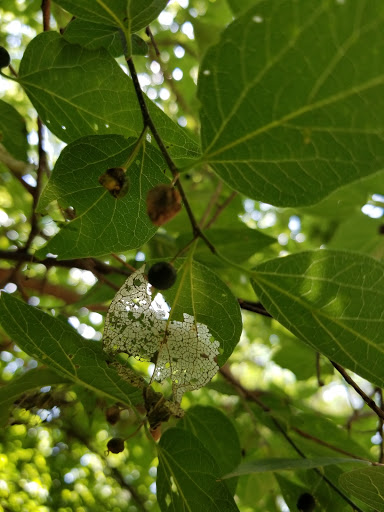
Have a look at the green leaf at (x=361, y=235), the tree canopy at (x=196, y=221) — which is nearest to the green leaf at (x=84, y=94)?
the tree canopy at (x=196, y=221)

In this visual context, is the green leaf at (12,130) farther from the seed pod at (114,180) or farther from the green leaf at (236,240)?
the seed pod at (114,180)

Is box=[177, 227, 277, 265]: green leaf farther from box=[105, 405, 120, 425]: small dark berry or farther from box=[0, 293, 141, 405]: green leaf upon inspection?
box=[0, 293, 141, 405]: green leaf

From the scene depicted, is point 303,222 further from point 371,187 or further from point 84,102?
point 84,102

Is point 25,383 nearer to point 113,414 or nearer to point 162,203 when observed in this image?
point 113,414

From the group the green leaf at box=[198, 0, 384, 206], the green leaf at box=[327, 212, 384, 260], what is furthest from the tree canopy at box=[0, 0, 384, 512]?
the green leaf at box=[327, 212, 384, 260]

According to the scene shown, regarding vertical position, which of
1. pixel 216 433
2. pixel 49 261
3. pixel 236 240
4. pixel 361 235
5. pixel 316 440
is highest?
pixel 361 235

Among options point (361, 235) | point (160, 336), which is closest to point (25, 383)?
point (160, 336)
